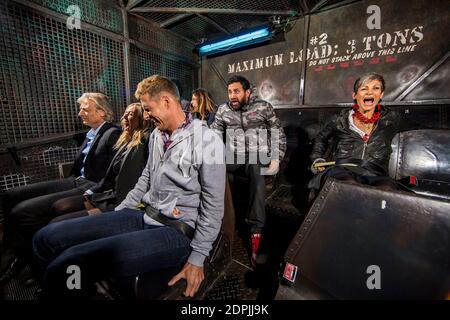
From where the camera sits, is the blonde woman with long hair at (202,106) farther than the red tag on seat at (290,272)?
Yes

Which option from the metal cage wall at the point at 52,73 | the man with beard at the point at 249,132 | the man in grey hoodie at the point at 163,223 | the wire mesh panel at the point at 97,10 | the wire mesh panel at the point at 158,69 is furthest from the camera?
the wire mesh panel at the point at 158,69

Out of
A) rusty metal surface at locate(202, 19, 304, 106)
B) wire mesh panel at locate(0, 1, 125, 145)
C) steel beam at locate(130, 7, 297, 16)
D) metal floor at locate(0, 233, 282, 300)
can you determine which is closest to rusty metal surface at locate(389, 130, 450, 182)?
metal floor at locate(0, 233, 282, 300)

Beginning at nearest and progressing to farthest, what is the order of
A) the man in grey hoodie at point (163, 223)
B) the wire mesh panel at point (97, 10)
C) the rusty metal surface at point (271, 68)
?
the man in grey hoodie at point (163, 223) → the wire mesh panel at point (97, 10) → the rusty metal surface at point (271, 68)

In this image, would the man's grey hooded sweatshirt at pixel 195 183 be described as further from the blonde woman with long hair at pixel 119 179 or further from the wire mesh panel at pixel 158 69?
the wire mesh panel at pixel 158 69

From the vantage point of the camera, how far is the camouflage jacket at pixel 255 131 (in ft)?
9.98

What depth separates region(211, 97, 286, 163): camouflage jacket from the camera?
304 cm

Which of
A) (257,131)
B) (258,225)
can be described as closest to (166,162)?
(258,225)

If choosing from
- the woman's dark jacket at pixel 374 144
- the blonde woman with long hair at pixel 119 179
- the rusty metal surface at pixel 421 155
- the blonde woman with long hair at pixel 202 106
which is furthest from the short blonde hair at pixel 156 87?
the rusty metal surface at pixel 421 155

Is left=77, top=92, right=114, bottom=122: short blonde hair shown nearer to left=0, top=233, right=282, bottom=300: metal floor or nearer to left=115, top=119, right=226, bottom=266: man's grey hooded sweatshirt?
left=115, top=119, right=226, bottom=266: man's grey hooded sweatshirt

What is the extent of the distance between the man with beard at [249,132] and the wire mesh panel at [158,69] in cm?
258

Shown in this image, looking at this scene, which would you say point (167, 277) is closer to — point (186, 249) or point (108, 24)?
point (186, 249)

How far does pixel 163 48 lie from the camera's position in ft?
17.5

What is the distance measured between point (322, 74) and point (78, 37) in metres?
4.89

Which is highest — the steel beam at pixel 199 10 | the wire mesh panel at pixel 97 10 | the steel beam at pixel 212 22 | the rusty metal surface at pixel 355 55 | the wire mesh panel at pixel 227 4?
the wire mesh panel at pixel 227 4
